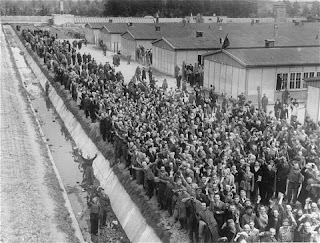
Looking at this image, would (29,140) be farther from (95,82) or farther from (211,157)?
(211,157)

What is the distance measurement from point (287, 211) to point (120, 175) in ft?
29.5

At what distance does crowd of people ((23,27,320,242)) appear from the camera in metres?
12.2

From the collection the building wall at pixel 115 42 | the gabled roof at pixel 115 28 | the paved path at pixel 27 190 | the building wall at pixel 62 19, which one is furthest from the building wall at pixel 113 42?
the building wall at pixel 62 19

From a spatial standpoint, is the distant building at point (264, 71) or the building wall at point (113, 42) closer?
the distant building at point (264, 71)

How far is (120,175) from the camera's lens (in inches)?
784

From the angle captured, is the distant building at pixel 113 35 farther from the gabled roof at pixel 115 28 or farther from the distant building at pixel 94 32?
the distant building at pixel 94 32

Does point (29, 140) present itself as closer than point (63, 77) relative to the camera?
Yes

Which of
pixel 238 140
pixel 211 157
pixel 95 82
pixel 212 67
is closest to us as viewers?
pixel 211 157

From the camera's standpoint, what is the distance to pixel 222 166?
1483 centimetres

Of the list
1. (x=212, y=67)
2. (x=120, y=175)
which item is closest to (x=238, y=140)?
(x=120, y=175)

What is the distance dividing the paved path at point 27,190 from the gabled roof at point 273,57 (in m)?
12.6

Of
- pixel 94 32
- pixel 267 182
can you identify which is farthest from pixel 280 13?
pixel 267 182

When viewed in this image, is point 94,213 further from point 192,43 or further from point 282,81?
point 192,43

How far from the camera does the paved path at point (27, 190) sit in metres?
16.6
